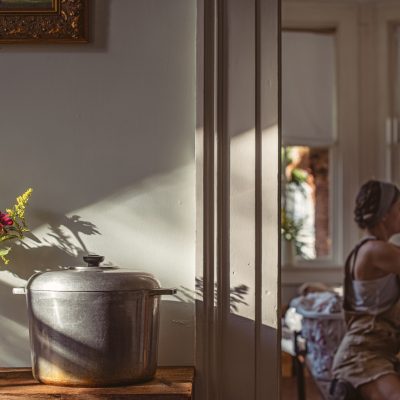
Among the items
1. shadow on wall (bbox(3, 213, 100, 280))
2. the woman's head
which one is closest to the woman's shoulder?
the woman's head

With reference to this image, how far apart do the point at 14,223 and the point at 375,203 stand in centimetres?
242

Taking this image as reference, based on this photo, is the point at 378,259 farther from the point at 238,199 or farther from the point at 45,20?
the point at 45,20

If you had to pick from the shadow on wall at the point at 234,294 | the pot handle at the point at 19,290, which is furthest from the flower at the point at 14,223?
the shadow on wall at the point at 234,294

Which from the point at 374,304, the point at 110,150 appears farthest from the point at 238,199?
the point at 374,304

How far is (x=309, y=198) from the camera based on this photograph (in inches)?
249

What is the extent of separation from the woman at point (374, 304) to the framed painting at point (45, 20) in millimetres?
2308

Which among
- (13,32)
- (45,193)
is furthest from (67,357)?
(13,32)

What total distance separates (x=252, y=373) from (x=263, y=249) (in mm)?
317

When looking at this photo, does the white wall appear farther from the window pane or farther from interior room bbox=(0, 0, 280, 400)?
the window pane

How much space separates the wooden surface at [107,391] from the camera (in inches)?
68.4

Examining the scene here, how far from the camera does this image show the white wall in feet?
6.85

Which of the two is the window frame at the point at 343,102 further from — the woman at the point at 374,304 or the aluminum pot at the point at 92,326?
the aluminum pot at the point at 92,326

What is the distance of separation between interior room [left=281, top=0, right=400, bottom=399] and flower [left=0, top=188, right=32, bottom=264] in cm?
418

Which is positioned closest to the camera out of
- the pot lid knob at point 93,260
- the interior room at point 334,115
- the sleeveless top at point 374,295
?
the pot lid knob at point 93,260
